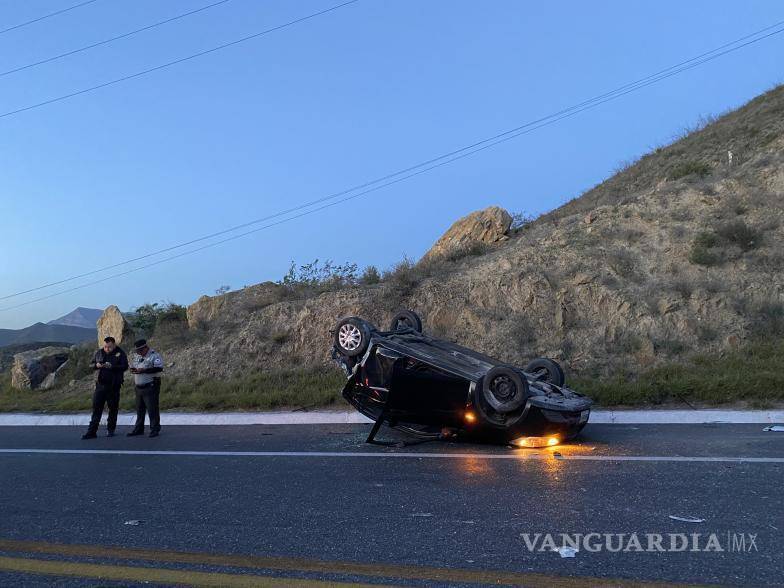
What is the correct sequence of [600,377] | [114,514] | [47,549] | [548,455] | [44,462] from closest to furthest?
[47,549] → [114,514] → [548,455] → [44,462] → [600,377]

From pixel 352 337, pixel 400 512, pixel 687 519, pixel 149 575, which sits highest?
pixel 352 337

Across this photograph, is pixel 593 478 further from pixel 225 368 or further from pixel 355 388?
pixel 225 368

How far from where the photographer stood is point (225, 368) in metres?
15.7

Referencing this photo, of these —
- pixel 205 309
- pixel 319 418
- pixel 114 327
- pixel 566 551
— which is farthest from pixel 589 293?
pixel 114 327

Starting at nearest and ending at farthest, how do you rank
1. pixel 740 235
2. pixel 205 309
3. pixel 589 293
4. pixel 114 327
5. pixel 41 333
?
pixel 589 293
pixel 740 235
pixel 205 309
pixel 114 327
pixel 41 333

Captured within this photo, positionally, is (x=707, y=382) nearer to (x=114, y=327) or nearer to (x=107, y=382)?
(x=107, y=382)

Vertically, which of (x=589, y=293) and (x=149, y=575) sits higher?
(x=589, y=293)

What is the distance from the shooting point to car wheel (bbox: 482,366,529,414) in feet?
25.0

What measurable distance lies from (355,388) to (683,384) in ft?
17.5

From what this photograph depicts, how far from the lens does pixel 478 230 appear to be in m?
20.2

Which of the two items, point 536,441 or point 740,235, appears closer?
point 536,441

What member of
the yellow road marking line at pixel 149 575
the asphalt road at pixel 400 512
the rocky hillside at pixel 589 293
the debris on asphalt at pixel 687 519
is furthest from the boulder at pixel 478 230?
the yellow road marking line at pixel 149 575

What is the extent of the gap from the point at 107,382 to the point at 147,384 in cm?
83

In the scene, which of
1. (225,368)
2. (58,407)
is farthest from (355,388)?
(58,407)
